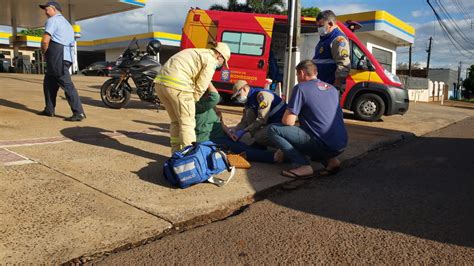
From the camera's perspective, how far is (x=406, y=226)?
309 cm

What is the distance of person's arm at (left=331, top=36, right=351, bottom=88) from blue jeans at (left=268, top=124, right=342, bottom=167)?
147cm

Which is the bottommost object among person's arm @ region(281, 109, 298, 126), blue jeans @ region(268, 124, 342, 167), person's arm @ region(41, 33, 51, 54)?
blue jeans @ region(268, 124, 342, 167)

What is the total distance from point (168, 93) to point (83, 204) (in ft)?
4.87

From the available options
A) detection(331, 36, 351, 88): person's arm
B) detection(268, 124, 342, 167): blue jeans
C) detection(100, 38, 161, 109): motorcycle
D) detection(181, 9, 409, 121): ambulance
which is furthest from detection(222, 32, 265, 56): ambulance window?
detection(268, 124, 342, 167): blue jeans

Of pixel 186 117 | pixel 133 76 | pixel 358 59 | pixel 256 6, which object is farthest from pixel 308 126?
pixel 256 6

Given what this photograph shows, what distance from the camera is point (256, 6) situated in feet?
93.5

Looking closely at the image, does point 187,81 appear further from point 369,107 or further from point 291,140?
point 369,107

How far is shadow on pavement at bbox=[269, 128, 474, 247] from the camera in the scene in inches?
122

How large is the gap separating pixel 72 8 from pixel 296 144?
24.7 meters

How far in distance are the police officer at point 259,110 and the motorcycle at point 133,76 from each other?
3524mm

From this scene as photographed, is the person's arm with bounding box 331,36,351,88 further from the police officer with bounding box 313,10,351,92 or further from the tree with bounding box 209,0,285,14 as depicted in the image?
the tree with bounding box 209,0,285,14

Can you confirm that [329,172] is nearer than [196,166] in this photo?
No

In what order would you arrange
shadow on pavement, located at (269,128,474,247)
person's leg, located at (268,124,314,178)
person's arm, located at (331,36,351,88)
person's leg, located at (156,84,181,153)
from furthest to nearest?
person's arm, located at (331,36,351,88)
person's leg, located at (268,124,314,178)
person's leg, located at (156,84,181,153)
shadow on pavement, located at (269,128,474,247)

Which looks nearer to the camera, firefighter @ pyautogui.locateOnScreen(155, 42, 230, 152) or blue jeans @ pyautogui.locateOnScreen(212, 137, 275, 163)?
firefighter @ pyautogui.locateOnScreen(155, 42, 230, 152)
